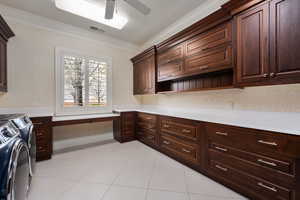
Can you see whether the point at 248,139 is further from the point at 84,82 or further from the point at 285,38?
the point at 84,82

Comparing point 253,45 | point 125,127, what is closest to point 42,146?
point 125,127

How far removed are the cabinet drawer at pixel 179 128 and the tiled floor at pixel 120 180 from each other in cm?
51

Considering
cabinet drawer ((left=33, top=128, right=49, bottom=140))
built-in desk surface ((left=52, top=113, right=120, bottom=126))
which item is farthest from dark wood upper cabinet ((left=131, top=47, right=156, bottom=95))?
cabinet drawer ((left=33, top=128, right=49, bottom=140))

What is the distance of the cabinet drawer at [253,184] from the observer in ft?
3.86

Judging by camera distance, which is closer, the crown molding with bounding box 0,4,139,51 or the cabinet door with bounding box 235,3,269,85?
the cabinet door with bounding box 235,3,269,85

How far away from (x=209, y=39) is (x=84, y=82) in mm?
2833

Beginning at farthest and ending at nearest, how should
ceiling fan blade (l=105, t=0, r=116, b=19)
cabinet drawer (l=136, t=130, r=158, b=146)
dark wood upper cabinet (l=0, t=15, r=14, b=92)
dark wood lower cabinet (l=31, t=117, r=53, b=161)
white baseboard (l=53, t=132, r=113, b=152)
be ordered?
white baseboard (l=53, t=132, r=113, b=152) → cabinet drawer (l=136, t=130, r=158, b=146) → dark wood lower cabinet (l=31, t=117, r=53, b=161) → dark wood upper cabinet (l=0, t=15, r=14, b=92) → ceiling fan blade (l=105, t=0, r=116, b=19)

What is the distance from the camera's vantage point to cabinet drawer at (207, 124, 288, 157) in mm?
1179

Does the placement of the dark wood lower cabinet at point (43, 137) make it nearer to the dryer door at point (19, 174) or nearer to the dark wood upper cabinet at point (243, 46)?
the dryer door at point (19, 174)

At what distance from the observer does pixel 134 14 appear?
2.65 m

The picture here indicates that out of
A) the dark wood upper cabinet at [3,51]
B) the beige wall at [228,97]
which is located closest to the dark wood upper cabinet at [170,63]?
the beige wall at [228,97]

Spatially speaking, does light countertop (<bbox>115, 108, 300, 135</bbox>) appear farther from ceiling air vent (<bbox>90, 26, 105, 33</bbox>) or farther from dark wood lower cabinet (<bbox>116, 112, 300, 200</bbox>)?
ceiling air vent (<bbox>90, 26, 105, 33</bbox>)

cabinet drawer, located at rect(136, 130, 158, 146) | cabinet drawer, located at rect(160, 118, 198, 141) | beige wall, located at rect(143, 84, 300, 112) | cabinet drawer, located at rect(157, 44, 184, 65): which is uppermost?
cabinet drawer, located at rect(157, 44, 184, 65)

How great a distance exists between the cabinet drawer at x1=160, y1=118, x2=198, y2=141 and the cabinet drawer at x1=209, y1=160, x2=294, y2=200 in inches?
18.6
